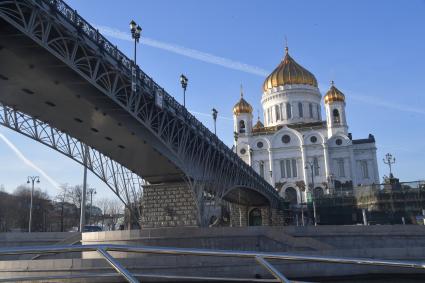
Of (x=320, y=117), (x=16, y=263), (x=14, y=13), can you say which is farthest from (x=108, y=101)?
(x=320, y=117)

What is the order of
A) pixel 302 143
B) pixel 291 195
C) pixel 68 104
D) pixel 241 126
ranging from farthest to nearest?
1. pixel 241 126
2. pixel 302 143
3. pixel 291 195
4. pixel 68 104

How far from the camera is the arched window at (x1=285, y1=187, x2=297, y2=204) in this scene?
76.1 m

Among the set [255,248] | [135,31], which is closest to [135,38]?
[135,31]

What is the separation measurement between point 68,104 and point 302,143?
57.8m

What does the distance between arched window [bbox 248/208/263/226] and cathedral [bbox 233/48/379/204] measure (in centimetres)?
603

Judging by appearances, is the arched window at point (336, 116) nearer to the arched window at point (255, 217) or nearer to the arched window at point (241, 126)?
the arched window at point (241, 126)

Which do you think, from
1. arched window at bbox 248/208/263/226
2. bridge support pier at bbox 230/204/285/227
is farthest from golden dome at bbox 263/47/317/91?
bridge support pier at bbox 230/204/285/227

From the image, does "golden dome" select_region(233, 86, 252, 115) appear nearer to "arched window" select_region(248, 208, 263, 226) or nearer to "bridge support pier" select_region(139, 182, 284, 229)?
"arched window" select_region(248, 208, 263, 226)

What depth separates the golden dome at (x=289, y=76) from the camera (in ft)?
281

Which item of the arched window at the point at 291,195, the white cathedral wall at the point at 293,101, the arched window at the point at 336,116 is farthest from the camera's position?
the white cathedral wall at the point at 293,101

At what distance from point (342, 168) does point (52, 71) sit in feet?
209

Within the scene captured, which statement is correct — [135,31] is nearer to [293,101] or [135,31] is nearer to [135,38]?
[135,38]

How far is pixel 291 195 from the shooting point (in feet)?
252

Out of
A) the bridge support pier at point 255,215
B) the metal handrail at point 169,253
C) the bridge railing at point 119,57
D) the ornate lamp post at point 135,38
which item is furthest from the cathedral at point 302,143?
the metal handrail at point 169,253
